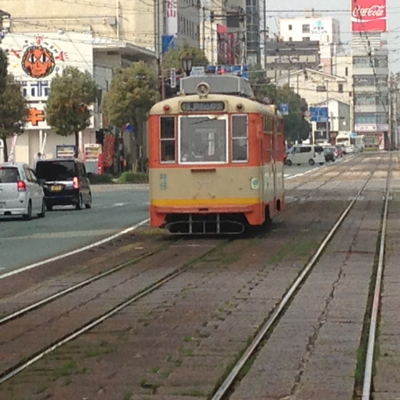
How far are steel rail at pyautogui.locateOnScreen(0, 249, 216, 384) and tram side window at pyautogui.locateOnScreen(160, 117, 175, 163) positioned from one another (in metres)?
5.52

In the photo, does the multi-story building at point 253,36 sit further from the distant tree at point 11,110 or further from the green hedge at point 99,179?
the distant tree at point 11,110

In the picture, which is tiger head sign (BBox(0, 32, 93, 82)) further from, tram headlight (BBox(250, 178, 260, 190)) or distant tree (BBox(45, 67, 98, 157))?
tram headlight (BBox(250, 178, 260, 190))

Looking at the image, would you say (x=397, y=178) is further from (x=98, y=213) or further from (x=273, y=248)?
(x=273, y=248)

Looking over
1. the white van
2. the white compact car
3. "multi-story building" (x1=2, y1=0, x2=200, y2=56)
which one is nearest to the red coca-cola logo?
the white van

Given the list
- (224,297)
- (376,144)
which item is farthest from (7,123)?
(376,144)

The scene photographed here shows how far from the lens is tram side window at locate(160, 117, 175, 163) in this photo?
23594 millimetres

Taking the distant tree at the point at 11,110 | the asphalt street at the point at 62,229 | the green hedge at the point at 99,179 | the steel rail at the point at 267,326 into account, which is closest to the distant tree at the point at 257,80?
the green hedge at the point at 99,179

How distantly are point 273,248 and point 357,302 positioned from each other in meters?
7.67

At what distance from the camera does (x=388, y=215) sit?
31.3 meters

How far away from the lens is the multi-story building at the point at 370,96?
182 metres

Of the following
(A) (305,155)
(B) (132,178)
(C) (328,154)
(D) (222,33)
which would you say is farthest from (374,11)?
(B) (132,178)

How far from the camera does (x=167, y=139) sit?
23641 mm

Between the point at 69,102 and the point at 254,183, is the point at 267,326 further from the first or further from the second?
the point at 69,102

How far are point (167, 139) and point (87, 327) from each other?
1165 centimetres
